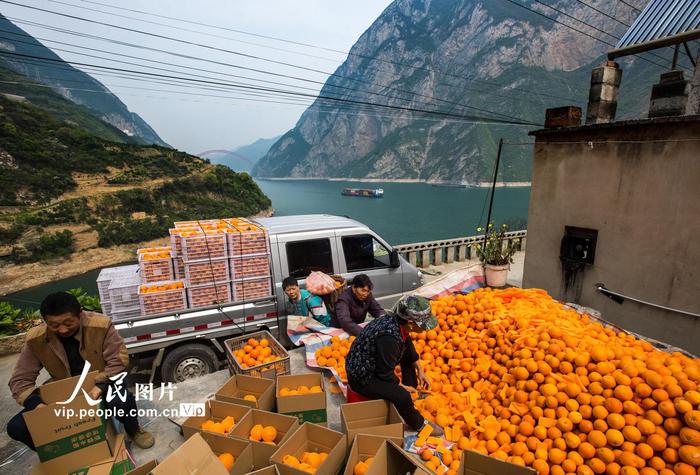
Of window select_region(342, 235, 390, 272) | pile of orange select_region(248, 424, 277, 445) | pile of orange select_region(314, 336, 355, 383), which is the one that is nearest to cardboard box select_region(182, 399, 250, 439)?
pile of orange select_region(248, 424, 277, 445)

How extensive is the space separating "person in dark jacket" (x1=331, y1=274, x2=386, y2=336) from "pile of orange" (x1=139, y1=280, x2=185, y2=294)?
2.52 meters

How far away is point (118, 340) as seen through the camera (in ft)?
11.9

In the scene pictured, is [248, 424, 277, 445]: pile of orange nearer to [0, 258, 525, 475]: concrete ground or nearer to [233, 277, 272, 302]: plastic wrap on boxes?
[0, 258, 525, 475]: concrete ground

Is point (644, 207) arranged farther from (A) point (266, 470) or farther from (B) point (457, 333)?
(A) point (266, 470)

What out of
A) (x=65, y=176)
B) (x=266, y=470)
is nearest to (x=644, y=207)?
(x=266, y=470)

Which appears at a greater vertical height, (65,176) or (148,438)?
(65,176)

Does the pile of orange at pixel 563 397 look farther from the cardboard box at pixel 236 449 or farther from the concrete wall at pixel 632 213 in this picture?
the concrete wall at pixel 632 213

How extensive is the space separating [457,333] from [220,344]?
12.8 feet

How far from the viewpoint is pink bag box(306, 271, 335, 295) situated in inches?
229

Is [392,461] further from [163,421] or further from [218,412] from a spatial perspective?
[163,421]

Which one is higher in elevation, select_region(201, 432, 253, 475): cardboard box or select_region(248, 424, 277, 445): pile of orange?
select_region(201, 432, 253, 475): cardboard box

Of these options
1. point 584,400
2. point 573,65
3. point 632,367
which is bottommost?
point 584,400

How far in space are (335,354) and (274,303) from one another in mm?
1570

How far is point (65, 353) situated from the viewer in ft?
11.2
